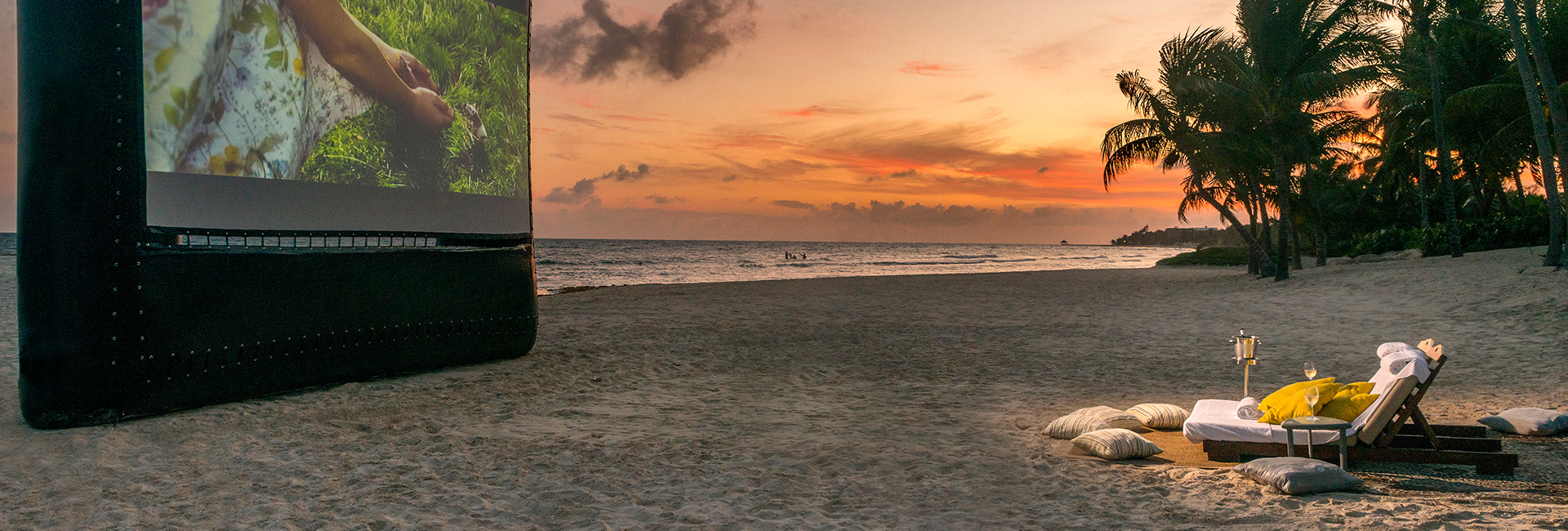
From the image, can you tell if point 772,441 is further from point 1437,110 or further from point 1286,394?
point 1437,110

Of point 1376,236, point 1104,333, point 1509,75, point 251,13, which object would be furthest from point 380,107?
point 1376,236

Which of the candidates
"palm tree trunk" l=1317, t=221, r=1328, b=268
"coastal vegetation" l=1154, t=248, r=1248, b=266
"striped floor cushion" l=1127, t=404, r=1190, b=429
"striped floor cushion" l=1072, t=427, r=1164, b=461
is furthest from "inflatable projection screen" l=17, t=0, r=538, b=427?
"coastal vegetation" l=1154, t=248, r=1248, b=266

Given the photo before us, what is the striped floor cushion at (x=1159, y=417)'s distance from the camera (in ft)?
17.0

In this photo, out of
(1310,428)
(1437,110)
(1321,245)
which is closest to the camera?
(1310,428)

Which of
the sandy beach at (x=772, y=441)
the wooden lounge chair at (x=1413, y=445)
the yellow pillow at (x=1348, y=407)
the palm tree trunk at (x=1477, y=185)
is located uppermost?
the palm tree trunk at (x=1477, y=185)

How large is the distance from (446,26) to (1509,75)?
2424cm

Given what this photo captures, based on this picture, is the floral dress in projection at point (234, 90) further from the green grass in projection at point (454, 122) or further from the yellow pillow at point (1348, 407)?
the yellow pillow at point (1348, 407)

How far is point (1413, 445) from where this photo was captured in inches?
166

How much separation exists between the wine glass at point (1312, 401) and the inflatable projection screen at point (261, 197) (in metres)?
6.70

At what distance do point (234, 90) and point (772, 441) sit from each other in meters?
4.67

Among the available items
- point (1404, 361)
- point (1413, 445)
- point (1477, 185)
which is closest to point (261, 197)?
point (1404, 361)

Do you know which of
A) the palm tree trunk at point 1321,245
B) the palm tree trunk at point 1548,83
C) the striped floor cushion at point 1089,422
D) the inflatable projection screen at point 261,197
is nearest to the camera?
the inflatable projection screen at point 261,197

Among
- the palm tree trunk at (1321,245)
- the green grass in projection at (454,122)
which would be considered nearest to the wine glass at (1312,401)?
the green grass in projection at (454,122)

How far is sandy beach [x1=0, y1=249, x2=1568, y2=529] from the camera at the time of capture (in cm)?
356
